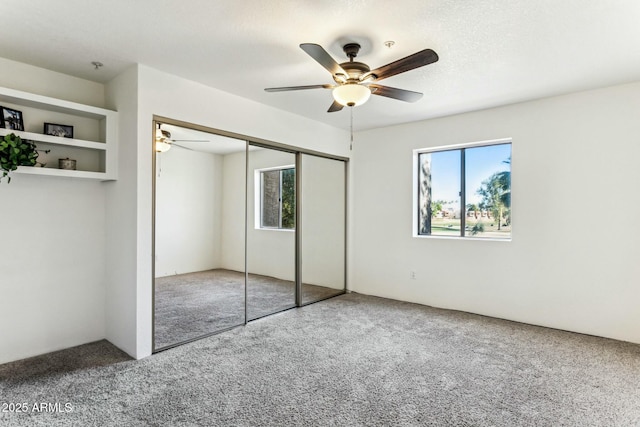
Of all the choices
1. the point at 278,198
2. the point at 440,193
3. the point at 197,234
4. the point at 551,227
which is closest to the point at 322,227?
the point at 278,198

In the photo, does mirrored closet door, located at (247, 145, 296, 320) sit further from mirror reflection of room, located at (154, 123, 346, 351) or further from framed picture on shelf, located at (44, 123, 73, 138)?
framed picture on shelf, located at (44, 123, 73, 138)

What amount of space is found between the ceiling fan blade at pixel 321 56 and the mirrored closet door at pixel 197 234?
5.62ft

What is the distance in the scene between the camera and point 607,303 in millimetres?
3492

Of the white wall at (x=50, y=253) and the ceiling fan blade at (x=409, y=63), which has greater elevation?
the ceiling fan blade at (x=409, y=63)

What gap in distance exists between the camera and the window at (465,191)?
4.30 metres

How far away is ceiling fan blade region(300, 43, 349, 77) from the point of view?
208 cm

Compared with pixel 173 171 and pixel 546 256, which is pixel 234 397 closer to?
pixel 173 171

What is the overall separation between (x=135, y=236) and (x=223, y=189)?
3.61 feet

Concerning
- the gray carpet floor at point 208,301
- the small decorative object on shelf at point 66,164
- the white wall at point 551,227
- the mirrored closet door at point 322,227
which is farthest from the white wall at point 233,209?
the white wall at point 551,227

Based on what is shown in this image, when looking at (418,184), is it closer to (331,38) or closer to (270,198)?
(270,198)

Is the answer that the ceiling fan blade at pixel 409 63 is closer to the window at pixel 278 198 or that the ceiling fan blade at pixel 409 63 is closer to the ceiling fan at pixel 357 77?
the ceiling fan at pixel 357 77

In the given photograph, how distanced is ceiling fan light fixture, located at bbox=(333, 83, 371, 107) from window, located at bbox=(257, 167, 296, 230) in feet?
5.80

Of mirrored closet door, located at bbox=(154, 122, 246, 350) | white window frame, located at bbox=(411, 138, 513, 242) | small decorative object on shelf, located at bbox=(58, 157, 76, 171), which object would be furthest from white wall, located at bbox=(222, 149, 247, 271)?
white window frame, located at bbox=(411, 138, 513, 242)

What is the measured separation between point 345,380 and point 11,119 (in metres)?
3.40
